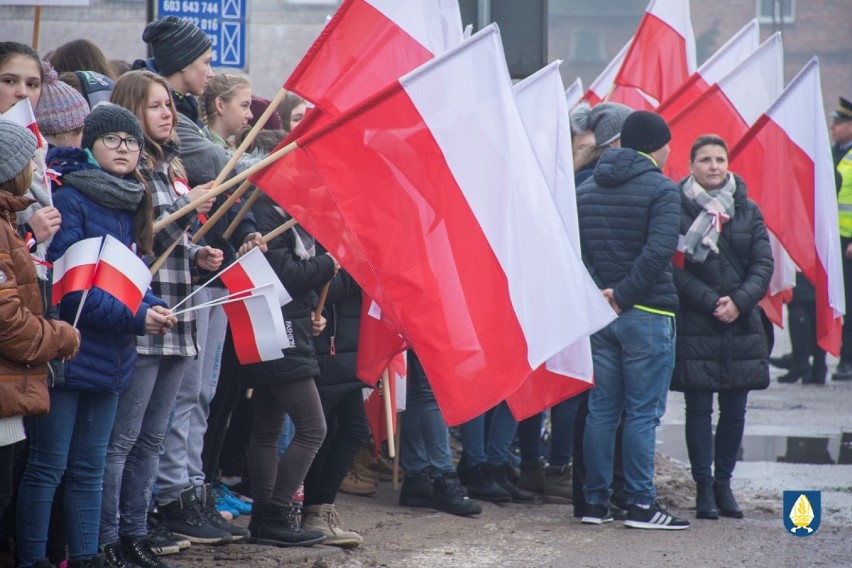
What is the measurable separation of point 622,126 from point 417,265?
2466 millimetres

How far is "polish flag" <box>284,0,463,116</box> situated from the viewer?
556 centimetres

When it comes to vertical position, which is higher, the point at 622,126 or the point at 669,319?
the point at 622,126

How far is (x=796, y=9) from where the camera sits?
1848 inches

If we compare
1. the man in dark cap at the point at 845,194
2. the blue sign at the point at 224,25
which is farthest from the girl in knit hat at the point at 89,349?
the man in dark cap at the point at 845,194

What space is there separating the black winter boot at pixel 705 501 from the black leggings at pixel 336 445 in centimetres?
200

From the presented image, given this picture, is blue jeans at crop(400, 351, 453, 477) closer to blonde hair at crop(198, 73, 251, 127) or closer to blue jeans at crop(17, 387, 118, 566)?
blonde hair at crop(198, 73, 251, 127)

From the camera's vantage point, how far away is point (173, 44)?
6.14 meters

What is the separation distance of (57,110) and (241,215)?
842mm

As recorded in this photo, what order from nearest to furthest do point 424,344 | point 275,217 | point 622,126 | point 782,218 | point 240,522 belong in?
point 424,344 < point 275,217 < point 240,522 < point 622,126 < point 782,218

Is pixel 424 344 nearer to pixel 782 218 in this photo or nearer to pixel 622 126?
pixel 622 126

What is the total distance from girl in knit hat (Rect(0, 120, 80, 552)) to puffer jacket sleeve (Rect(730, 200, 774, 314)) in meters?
3.97

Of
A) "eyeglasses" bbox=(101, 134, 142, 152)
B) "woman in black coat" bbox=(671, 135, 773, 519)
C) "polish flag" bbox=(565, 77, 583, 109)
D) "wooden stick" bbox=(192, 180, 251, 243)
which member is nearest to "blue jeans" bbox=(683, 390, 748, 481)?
"woman in black coat" bbox=(671, 135, 773, 519)

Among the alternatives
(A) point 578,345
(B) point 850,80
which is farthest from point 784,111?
(B) point 850,80

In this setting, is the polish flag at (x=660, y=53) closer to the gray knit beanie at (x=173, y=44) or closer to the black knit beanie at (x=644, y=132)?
the black knit beanie at (x=644, y=132)
